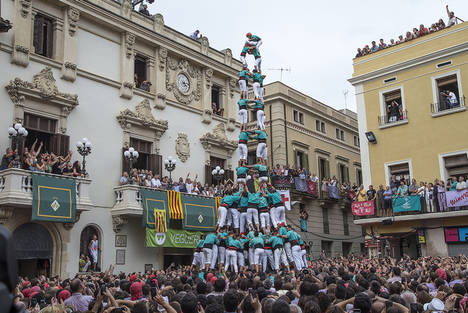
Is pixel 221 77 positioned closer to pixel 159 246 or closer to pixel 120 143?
pixel 120 143

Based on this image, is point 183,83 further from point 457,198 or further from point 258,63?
point 457,198

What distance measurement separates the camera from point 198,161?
28.0 metres

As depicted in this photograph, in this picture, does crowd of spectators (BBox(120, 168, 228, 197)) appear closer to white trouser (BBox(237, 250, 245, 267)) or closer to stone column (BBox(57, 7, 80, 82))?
stone column (BBox(57, 7, 80, 82))

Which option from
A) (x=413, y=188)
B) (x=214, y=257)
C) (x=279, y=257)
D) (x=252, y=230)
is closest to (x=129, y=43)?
(x=252, y=230)

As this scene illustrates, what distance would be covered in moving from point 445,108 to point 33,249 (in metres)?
20.7

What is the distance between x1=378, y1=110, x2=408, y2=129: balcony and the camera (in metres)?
26.2

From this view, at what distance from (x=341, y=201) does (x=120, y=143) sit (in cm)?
1933

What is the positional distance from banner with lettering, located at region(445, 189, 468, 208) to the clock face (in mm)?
14886

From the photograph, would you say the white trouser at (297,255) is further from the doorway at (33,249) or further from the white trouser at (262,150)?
the doorway at (33,249)

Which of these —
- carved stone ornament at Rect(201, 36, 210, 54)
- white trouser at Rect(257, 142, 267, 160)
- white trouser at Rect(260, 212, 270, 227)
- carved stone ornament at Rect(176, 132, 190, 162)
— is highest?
carved stone ornament at Rect(201, 36, 210, 54)

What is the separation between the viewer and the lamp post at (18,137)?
60.6 ft

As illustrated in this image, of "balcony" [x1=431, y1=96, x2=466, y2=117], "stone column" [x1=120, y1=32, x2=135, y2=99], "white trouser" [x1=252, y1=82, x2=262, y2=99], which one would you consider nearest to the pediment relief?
"stone column" [x1=120, y1=32, x2=135, y2=99]

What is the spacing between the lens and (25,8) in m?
20.6

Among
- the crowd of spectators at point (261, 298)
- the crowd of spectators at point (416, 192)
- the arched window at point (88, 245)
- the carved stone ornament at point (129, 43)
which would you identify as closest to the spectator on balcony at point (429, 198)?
the crowd of spectators at point (416, 192)
